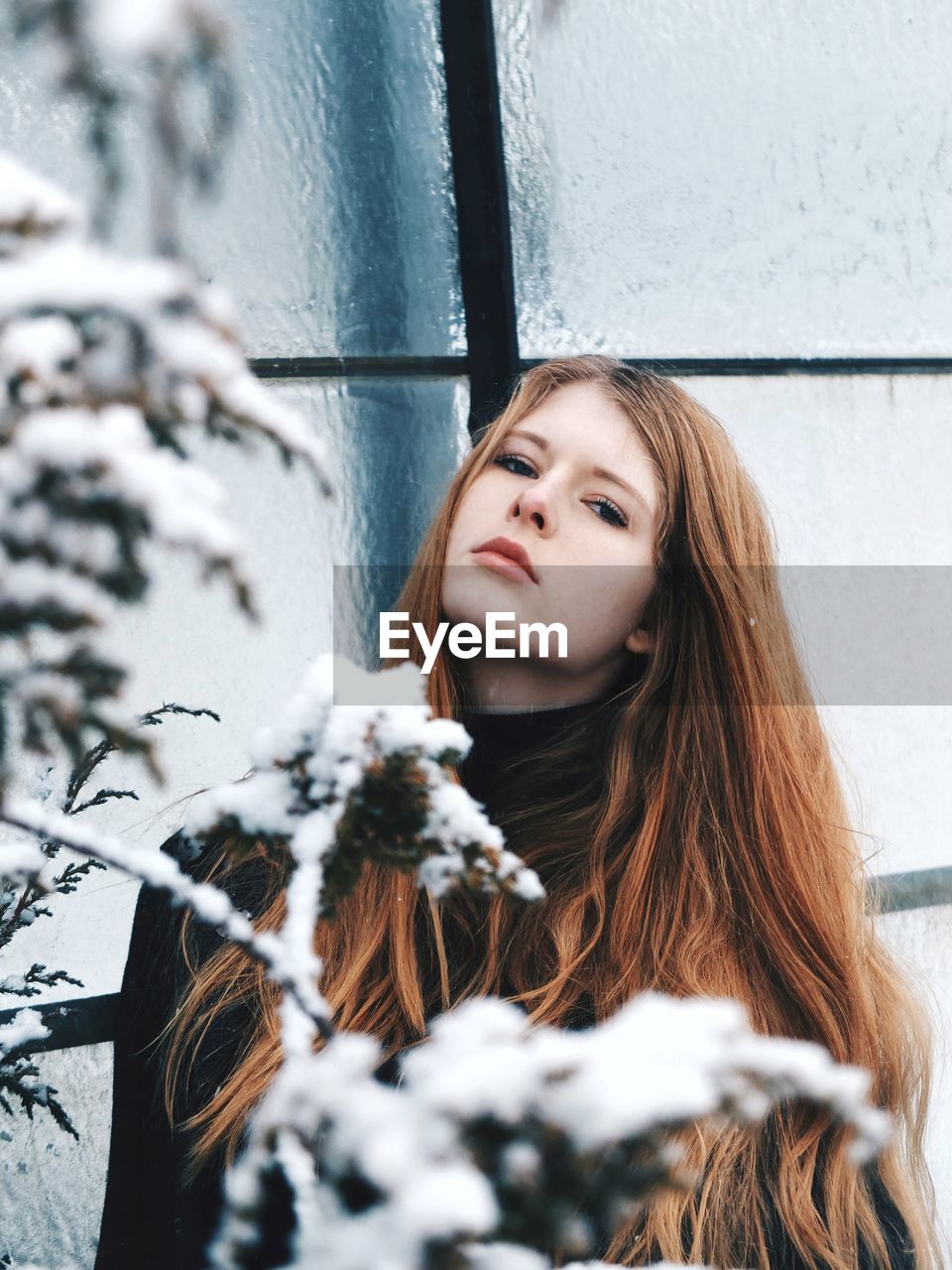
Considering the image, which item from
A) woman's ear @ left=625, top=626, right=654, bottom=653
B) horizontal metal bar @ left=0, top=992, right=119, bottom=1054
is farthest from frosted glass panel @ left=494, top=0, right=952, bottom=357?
horizontal metal bar @ left=0, top=992, right=119, bottom=1054

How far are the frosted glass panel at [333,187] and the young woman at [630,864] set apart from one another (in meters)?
0.43

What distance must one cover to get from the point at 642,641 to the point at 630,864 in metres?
0.29

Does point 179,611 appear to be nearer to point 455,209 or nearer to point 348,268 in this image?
point 348,268

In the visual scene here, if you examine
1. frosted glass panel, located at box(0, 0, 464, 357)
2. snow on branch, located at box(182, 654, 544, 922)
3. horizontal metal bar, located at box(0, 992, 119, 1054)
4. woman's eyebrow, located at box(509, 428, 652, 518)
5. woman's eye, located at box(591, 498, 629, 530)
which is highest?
frosted glass panel, located at box(0, 0, 464, 357)

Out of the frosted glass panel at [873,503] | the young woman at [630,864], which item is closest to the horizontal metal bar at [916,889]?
the frosted glass panel at [873,503]

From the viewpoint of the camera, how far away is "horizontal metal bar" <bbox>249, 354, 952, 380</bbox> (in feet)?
5.51

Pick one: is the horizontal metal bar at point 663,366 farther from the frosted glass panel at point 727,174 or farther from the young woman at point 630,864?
the young woman at point 630,864

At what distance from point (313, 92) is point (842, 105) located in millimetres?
955

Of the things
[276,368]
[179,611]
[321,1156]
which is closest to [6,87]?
[276,368]

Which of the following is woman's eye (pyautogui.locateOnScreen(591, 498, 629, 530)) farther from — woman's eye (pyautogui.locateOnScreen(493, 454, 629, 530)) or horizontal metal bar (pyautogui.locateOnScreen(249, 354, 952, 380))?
horizontal metal bar (pyautogui.locateOnScreen(249, 354, 952, 380))

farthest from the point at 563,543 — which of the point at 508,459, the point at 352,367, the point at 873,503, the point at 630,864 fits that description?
the point at 873,503

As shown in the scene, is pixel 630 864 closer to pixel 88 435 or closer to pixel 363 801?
pixel 363 801

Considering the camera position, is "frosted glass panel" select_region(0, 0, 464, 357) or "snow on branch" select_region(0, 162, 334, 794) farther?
"frosted glass panel" select_region(0, 0, 464, 357)

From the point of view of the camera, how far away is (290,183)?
65.8 inches
